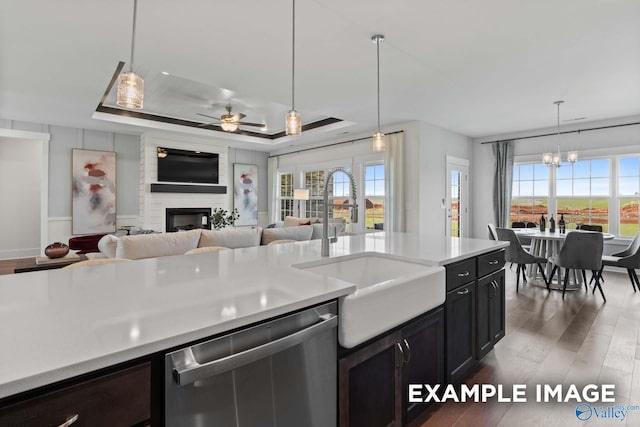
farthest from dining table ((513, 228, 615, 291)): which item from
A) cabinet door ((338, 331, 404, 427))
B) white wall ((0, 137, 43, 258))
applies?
white wall ((0, 137, 43, 258))

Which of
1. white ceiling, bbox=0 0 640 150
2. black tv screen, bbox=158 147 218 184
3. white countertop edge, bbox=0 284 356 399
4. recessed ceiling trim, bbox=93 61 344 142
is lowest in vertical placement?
white countertop edge, bbox=0 284 356 399

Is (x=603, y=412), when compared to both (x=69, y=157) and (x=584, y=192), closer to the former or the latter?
(x=584, y=192)

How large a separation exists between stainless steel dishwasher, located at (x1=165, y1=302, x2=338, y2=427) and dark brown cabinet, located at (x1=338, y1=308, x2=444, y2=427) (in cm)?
10

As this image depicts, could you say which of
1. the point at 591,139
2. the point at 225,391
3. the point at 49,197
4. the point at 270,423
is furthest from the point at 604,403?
the point at 49,197

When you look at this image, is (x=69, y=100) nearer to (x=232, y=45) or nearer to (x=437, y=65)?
(x=232, y=45)

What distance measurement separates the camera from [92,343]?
2.42 ft

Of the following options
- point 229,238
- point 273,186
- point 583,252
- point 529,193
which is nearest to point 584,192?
point 529,193

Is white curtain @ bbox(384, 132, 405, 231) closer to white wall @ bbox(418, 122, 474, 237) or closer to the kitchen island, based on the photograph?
white wall @ bbox(418, 122, 474, 237)

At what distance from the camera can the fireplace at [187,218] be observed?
688 cm

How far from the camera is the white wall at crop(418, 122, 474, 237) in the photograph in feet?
18.6

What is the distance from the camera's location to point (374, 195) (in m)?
6.65

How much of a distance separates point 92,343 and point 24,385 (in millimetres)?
138

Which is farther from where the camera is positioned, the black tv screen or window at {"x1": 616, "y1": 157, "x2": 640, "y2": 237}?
the black tv screen

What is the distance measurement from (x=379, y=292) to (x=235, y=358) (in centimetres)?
65
